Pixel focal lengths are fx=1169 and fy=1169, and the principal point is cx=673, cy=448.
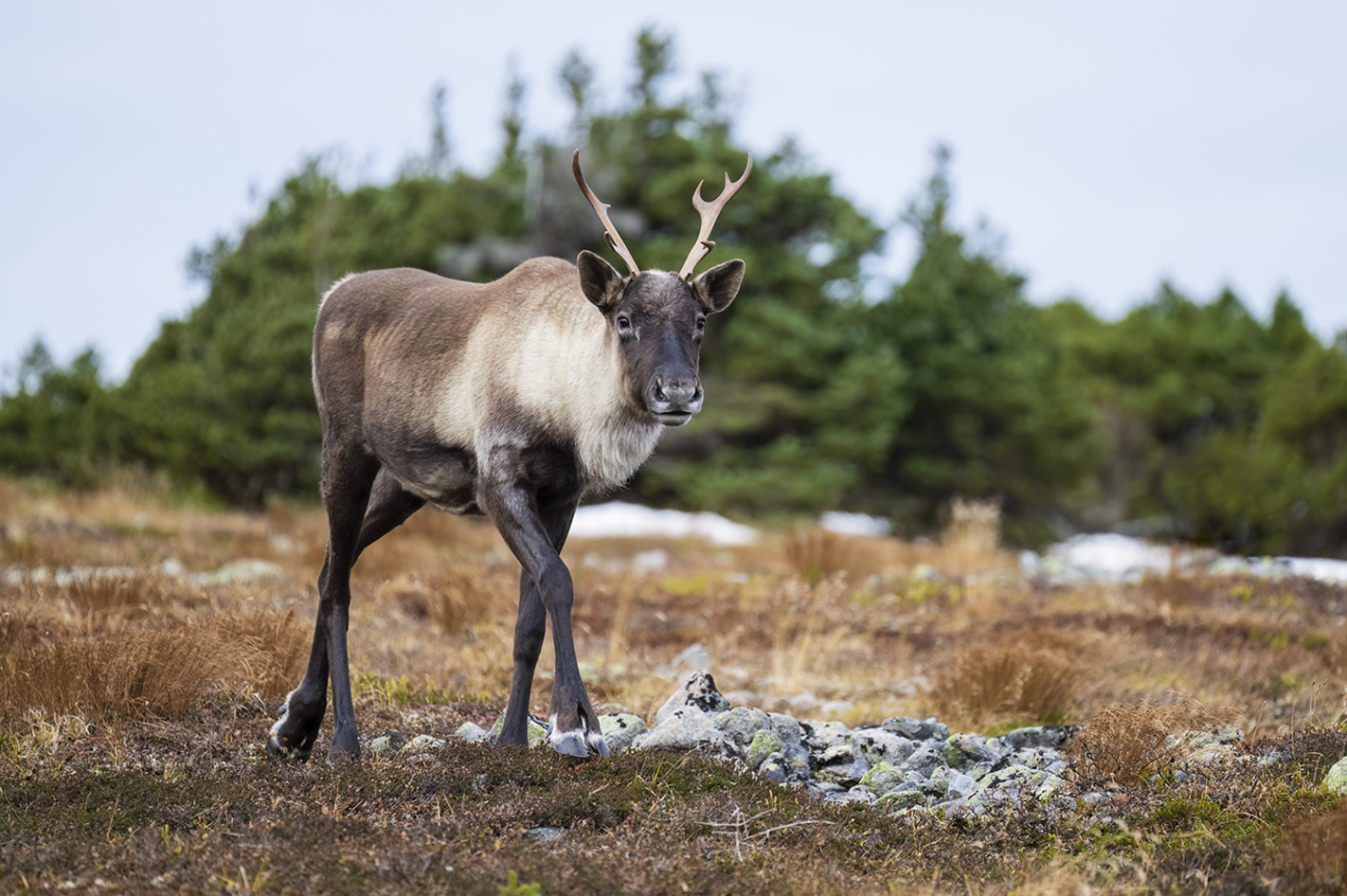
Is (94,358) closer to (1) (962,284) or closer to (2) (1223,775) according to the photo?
(1) (962,284)

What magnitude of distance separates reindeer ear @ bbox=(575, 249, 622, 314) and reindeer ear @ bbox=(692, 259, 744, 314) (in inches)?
13.8

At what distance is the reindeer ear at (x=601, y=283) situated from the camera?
474 centimetres

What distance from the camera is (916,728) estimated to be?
5.75 m

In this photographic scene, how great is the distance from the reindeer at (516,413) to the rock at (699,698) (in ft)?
3.01

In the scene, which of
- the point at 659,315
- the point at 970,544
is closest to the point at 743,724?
the point at 659,315

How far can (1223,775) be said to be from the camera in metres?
4.57

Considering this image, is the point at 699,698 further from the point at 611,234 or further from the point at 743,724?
the point at 611,234

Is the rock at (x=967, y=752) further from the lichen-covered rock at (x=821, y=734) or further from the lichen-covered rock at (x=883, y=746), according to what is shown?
the lichen-covered rock at (x=821, y=734)

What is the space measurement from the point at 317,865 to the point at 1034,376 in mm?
29740

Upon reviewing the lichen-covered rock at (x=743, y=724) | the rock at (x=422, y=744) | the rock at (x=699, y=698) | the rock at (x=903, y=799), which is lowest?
the rock at (x=903, y=799)

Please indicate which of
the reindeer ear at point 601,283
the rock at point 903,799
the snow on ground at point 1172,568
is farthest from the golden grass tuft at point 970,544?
the reindeer ear at point 601,283

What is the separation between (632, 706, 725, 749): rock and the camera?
4.83 metres

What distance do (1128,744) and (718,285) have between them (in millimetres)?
2590

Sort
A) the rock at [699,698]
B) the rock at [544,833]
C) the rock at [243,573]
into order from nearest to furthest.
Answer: the rock at [544,833], the rock at [699,698], the rock at [243,573]
